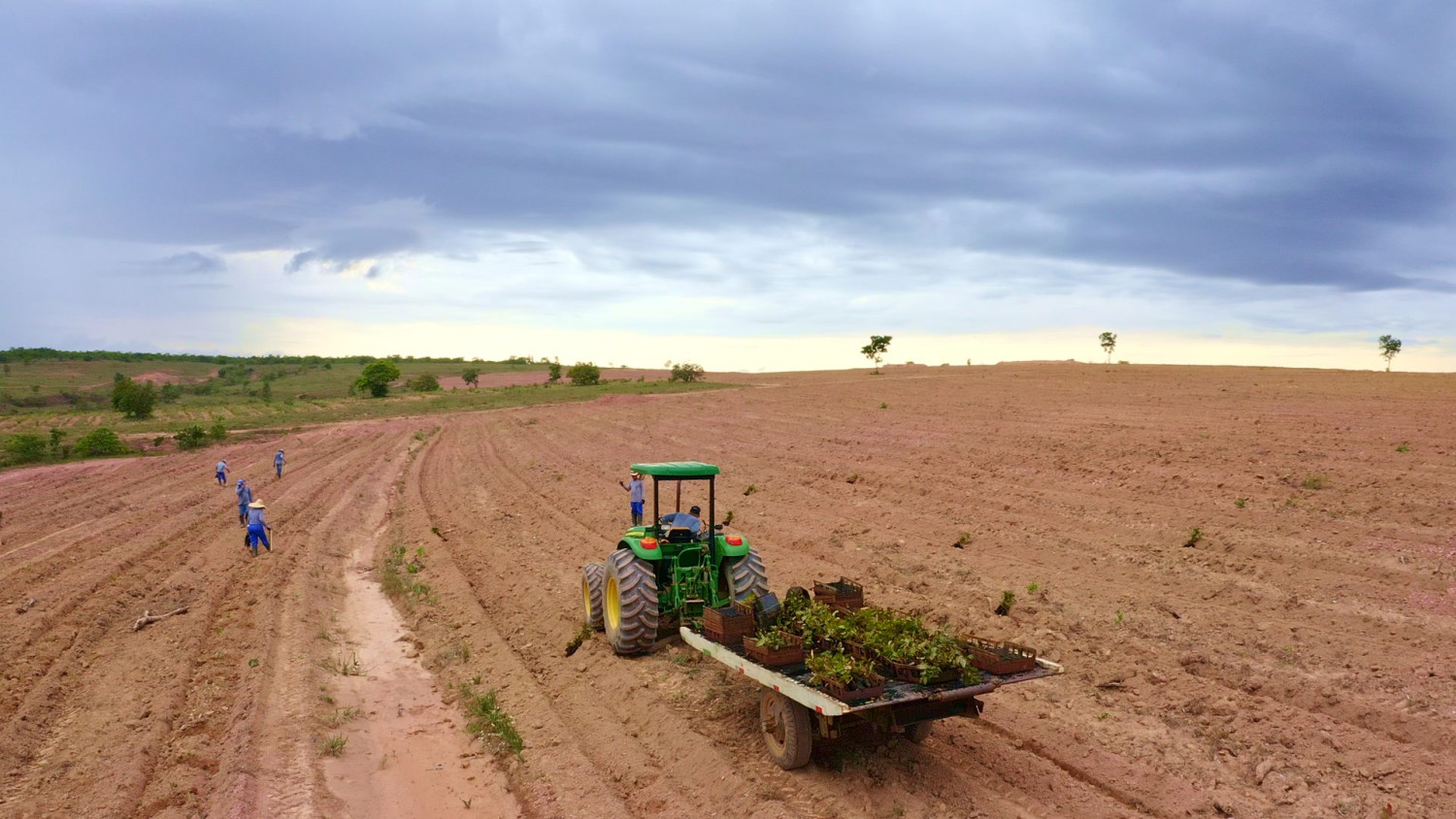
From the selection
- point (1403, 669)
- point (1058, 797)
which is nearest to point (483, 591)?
point (1058, 797)

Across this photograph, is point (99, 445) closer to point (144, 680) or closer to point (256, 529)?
point (256, 529)

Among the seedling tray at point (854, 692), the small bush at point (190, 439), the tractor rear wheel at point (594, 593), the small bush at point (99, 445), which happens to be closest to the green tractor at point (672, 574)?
the tractor rear wheel at point (594, 593)

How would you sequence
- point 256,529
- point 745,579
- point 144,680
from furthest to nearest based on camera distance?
point 256,529, point 144,680, point 745,579

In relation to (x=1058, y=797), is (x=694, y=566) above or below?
above

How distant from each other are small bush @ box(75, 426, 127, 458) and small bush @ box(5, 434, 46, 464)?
1.44 meters

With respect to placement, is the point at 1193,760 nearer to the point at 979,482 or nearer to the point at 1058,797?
the point at 1058,797

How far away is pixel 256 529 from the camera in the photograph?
1708 centimetres

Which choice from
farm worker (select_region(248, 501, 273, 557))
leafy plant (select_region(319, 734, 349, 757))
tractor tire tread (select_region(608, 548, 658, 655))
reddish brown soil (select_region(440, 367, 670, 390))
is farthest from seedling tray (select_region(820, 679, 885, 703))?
reddish brown soil (select_region(440, 367, 670, 390))

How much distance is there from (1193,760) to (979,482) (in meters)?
11.9

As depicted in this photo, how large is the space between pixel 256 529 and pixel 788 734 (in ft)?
46.2

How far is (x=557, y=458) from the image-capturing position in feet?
102

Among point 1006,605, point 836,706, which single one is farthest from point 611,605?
point 1006,605

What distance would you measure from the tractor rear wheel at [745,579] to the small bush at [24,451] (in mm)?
40576

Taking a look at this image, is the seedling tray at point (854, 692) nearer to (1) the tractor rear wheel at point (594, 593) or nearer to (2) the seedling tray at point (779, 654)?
(2) the seedling tray at point (779, 654)
